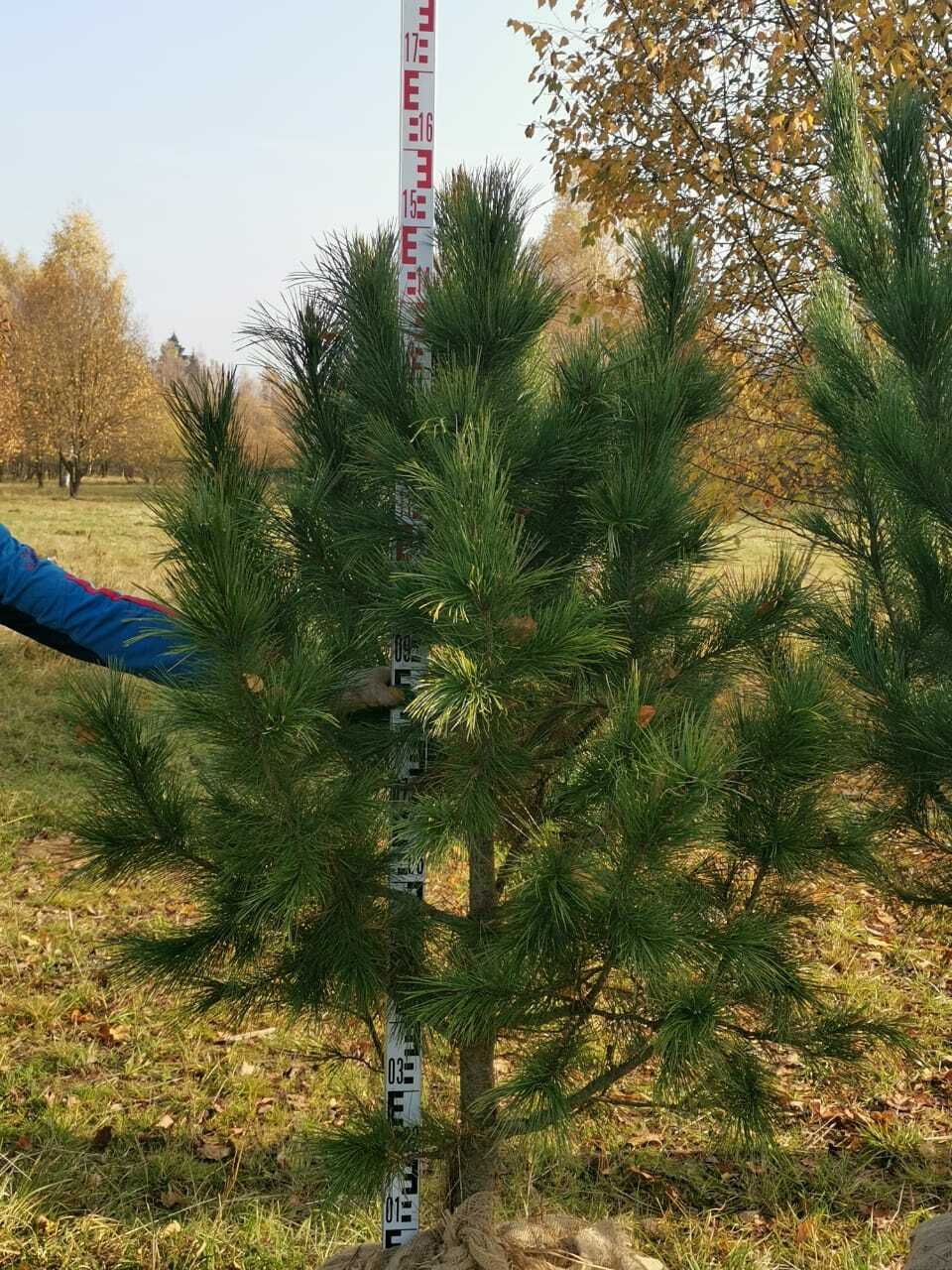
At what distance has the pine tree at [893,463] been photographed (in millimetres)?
1960

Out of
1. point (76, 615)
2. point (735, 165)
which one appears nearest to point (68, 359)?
point (735, 165)

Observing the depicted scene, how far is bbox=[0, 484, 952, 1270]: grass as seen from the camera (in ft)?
8.82

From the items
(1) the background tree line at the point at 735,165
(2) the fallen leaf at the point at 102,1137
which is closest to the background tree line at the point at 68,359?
(1) the background tree line at the point at 735,165

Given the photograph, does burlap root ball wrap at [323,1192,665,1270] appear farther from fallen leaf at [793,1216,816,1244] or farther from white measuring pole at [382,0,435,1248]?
fallen leaf at [793,1216,816,1244]

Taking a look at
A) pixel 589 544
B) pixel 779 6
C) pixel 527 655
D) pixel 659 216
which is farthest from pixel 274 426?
pixel 779 6

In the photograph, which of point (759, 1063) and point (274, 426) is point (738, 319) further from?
point (759, 1063)

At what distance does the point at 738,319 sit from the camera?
5.24 meters

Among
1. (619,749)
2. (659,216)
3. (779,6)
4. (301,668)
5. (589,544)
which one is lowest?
(619,749)

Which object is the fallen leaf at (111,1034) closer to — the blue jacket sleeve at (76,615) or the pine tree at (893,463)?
the blue jacket sleeve at (76,615)

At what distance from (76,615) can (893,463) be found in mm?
1616

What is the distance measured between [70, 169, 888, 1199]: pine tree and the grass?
0.83 feet

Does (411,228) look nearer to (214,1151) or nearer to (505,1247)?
(505,1247)

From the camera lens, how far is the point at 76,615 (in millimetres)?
2219

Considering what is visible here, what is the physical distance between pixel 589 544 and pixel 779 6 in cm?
408
